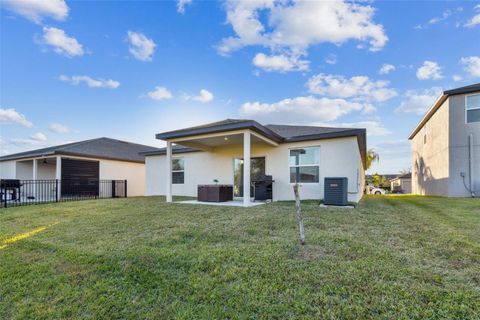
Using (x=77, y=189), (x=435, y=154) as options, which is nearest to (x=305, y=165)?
(x=435, y=154)

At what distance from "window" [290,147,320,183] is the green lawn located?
14.5 ft

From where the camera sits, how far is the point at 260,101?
50.8 feet

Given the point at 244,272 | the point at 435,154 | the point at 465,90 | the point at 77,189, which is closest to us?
the point at 244,272

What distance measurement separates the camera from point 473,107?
1066cm

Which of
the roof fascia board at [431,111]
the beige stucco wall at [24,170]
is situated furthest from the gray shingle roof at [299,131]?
the beige stucco wall at [24,170]

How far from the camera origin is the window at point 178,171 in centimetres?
1323

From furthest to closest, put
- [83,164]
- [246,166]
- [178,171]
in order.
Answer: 1. [83,164]
2. [178,171]
3. [246,166]

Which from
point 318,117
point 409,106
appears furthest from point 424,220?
point 409,106

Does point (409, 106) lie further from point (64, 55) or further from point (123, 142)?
point (123, 142)

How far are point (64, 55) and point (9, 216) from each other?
7.11 m

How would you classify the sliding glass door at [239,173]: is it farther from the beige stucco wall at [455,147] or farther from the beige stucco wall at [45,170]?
the beige stucco wall at [45,170]

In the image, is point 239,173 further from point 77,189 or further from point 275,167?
point 77,189

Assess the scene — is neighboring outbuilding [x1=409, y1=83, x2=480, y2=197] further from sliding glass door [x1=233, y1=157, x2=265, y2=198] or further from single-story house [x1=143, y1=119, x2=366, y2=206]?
sliding glass door [x1=233, y1=157, x2=265, y2=198]

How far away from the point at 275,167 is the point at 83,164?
40.7 feet
